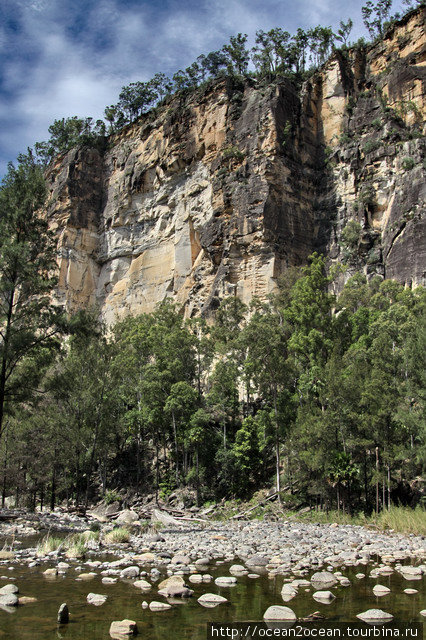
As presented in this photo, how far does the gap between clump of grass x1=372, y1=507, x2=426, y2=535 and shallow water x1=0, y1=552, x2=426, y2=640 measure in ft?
27.0

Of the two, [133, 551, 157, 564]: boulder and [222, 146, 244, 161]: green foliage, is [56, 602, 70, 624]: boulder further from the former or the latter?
[222, 146, 244, 161]: green foliage

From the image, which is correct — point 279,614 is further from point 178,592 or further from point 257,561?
point 257,561

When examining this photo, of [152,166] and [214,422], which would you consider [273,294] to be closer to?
[214,422]

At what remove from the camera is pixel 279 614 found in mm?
8188

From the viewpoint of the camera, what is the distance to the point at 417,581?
10773 mm

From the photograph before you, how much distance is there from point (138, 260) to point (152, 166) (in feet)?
43.3

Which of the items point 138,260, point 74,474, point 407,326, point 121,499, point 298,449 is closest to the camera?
point 298,449

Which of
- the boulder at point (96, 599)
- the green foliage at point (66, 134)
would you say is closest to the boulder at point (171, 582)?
the boulder at point (96, 599)

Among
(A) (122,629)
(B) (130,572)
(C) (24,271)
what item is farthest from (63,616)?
(C) (24,271)

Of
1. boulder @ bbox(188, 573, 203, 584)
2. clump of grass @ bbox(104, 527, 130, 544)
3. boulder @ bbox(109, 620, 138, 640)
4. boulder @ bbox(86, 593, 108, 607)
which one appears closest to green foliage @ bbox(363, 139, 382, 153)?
clump of grass @ bbox(104, 527, 130, 544)

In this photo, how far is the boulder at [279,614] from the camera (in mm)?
8094

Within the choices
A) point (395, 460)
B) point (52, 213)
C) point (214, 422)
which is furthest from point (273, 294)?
point (52, 213)

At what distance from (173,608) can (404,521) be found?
44.4ft

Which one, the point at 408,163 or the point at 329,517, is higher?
the point at 408,163
